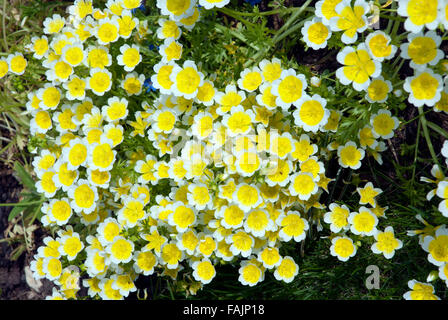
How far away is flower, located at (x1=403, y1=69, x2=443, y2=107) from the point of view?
1.72 metres

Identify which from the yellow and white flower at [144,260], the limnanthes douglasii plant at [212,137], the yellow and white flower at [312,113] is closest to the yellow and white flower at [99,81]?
the limnanthes douglasii plant at [212,137]

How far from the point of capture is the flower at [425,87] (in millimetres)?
1720

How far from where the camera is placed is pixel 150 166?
7.61ft

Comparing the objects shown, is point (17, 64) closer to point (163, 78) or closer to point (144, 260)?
point (163, 78)

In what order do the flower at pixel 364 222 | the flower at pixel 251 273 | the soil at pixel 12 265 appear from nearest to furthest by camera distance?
the flower at pixel 364 222
the flower at pixel 251 273
the soil at pixel 12 265

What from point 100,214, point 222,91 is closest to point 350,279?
point 222,91

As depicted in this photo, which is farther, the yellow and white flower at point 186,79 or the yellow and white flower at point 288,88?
the yellow and white flower at point 186,79

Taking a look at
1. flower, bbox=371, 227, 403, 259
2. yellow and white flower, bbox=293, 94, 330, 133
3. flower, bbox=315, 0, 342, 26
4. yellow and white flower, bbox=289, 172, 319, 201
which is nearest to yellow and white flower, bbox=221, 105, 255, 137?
yellow and white flower, bbox=293, 94, 330, 133

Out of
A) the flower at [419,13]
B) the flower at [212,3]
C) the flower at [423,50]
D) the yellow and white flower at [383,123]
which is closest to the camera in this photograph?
the flower at [419,13]

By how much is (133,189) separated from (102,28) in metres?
0.99

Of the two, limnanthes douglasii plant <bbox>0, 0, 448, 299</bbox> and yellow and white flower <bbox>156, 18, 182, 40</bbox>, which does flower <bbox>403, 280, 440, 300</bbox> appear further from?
yellow and white flower <bbox>156, 18, 182, 40</bbox>

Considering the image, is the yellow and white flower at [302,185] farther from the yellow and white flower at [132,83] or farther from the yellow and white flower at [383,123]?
the yellow and white flower at [132,83]
